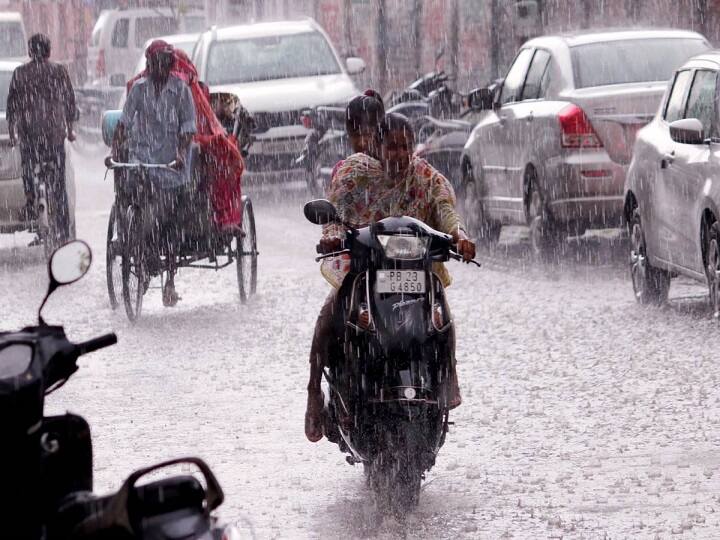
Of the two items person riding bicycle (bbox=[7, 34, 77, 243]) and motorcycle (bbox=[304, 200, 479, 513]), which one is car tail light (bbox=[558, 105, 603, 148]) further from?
motorcycle (bbox=[304, 200, 479, 513])

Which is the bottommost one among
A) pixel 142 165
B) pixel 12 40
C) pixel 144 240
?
pixel 12 40

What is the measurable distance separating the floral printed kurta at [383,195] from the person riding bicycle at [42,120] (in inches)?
358

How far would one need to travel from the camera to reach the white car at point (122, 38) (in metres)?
35.4

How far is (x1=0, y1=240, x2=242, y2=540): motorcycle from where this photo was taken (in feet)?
9.73

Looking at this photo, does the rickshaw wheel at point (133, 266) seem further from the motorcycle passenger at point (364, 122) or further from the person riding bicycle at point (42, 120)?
the motorcycle passenger at point (364, 122)

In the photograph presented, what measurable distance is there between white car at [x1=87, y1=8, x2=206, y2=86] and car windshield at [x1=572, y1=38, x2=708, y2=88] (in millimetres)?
20263

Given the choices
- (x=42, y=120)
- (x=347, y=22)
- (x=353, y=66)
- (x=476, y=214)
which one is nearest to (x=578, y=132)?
(x=476, y=214)

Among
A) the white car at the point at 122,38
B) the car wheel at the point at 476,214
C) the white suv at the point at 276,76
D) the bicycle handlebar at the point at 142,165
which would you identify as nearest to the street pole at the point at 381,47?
the white car at the point at 122,38

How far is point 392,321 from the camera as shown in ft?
21.2

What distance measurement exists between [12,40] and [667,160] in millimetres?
18099

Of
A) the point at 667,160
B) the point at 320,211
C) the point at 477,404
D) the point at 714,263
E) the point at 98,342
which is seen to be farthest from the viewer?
the point at 667,160

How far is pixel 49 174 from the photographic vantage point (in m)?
16.1

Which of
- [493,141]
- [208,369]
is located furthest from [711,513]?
[493,141]

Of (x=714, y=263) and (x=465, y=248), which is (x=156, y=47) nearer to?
(x=714, y=263)
